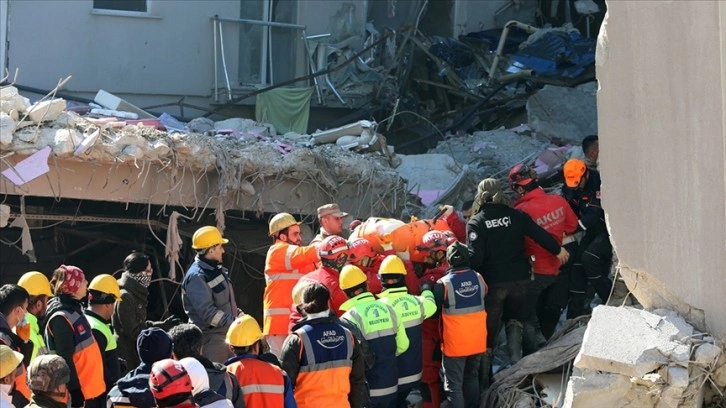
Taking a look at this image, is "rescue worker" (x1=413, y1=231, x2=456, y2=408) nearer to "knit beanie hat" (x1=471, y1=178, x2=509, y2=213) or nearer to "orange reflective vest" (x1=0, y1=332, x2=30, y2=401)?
"knit beanie hat" (x1=471, y1=178, x2=509, y2=213)

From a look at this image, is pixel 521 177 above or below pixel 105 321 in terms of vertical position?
above

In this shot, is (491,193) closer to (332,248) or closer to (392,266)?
(392,266)

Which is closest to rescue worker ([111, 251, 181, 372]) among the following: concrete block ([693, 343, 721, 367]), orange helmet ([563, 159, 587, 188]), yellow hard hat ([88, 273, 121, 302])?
yellow hard hat ([88, 273, 121, 302])

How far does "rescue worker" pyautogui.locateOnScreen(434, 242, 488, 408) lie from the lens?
30.4 feet

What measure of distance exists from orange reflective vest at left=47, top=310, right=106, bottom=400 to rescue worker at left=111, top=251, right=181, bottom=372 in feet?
3.58

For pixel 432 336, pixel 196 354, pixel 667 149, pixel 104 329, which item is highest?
pixel 667 149

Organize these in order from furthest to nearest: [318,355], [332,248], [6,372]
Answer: [332,248], [318,355], [6,372]

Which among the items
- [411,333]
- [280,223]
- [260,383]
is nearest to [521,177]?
[411,333]

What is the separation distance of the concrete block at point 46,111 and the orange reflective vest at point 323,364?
4473 mm

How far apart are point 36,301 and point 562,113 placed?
8555 mm

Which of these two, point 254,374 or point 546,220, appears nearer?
point 254,374

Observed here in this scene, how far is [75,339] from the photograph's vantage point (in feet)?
26.2

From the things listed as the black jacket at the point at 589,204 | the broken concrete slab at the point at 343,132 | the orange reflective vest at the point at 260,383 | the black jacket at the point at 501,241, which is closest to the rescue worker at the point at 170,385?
the orange reflective vest at the point at 260,383

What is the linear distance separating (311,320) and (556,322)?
3439 millimetres
